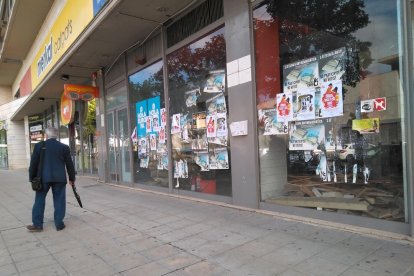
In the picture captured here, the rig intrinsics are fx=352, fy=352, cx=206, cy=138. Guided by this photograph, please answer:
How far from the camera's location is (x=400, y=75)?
158 inches

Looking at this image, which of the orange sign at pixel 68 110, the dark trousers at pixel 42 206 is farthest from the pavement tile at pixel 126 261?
the orange sign at pixel 68 110

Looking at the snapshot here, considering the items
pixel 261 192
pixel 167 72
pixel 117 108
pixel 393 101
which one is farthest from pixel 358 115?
pixel 117 108

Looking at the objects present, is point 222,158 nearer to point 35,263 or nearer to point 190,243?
point 190,243

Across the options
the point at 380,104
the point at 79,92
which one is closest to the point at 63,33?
the point at 79,92

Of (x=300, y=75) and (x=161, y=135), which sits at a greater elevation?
(x=300, y=75)

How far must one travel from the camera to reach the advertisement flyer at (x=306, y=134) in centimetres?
497

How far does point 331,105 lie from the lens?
4.76 metres

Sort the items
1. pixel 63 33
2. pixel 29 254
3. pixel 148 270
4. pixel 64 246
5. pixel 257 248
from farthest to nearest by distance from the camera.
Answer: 1. pixel 63 33
2. pixel 64 246
3. pixel 29 254
4. pixel 257 248
5. pixel 148 270

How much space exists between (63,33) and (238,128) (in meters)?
6.90

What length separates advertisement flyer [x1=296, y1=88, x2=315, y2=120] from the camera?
5.02 meters

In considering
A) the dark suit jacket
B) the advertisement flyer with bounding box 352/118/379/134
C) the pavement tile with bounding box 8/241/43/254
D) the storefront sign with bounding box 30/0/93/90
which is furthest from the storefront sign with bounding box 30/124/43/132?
the advertisement flyer with bounding box 352/118/379/134

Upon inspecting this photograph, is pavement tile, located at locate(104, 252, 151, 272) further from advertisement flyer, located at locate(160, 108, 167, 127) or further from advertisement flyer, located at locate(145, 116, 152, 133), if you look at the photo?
advertisement flyer, located at locate(145, 116, 152, 133)

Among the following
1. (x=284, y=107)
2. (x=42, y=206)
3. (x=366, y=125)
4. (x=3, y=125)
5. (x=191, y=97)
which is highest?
(x=3, y=125)

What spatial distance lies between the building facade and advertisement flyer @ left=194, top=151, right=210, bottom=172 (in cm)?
2
